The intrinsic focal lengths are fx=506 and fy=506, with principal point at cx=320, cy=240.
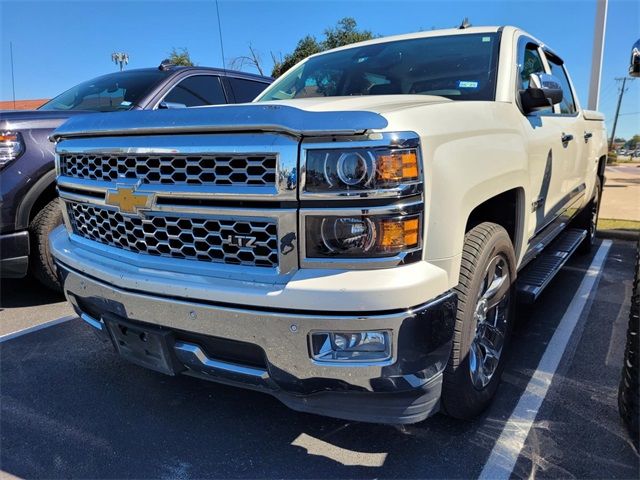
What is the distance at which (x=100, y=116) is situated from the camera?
2439 millimetres

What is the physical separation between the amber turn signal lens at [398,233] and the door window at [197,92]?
3859 mm

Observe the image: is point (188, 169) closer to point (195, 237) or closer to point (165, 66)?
point (195, 237)

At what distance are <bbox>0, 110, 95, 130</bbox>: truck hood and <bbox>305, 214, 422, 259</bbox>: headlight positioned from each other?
9.77 feet

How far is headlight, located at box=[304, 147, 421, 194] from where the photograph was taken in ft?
5.79

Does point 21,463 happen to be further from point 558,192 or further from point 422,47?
point 558,192

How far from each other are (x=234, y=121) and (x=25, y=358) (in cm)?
258

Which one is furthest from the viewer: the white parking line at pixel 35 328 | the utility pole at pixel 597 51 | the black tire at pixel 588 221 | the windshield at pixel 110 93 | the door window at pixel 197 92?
the utility pole at pixel 597 51

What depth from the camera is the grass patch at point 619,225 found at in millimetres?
7285

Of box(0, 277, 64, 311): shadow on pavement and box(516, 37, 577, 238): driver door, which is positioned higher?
box(516, 37, 577, 238): driver door

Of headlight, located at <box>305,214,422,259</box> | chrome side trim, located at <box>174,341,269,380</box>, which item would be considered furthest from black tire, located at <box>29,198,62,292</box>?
headlight, located at <box>305,214,422,259</box>

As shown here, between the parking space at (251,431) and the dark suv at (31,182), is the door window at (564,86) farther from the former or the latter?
the dark suv at (31,182)

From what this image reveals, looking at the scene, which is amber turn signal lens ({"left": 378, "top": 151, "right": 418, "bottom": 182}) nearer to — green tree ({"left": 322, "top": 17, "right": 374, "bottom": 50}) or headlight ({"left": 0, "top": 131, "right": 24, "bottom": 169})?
headlight ({"left": 0, "top": 131, "right": 24, "bottom": 169})

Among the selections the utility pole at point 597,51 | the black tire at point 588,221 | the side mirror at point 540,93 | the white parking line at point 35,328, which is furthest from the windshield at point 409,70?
the utility pole at point 597,51

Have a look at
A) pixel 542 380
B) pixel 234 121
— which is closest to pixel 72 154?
pixel 234 121
